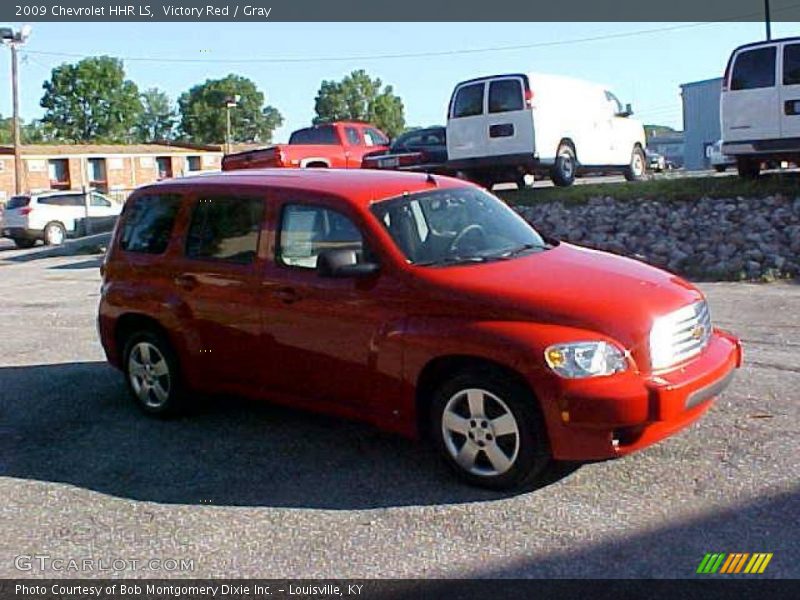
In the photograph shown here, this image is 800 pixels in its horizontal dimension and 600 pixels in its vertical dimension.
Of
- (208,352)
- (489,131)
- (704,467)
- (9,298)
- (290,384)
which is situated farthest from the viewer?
(489,131)

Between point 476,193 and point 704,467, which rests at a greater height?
point 476,193

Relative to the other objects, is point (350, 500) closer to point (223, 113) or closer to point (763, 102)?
point (763, 102)

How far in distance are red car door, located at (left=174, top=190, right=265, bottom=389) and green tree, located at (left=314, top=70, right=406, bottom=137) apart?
83.9 metres

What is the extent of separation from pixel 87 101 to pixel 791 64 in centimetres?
9190

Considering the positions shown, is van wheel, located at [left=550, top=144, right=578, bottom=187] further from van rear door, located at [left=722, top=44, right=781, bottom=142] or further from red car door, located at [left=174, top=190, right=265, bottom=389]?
red car door, located at [left=174, top=190, right=265, bottom=389]

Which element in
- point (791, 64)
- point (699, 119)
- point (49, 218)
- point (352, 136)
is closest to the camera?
point (791, 64)

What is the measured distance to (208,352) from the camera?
5.72 meters

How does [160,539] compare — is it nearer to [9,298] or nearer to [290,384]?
[290,384]

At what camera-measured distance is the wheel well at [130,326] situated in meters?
6.06

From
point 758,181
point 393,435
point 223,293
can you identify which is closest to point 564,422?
point 393,435

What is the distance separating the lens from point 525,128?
14320 mm

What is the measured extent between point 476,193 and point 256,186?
4.94 ft

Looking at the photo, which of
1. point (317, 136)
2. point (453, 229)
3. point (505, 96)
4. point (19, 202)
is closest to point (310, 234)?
point (453, 229)

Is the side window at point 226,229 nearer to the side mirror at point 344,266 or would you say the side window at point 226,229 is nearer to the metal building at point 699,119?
the side mirror at point 344,266
